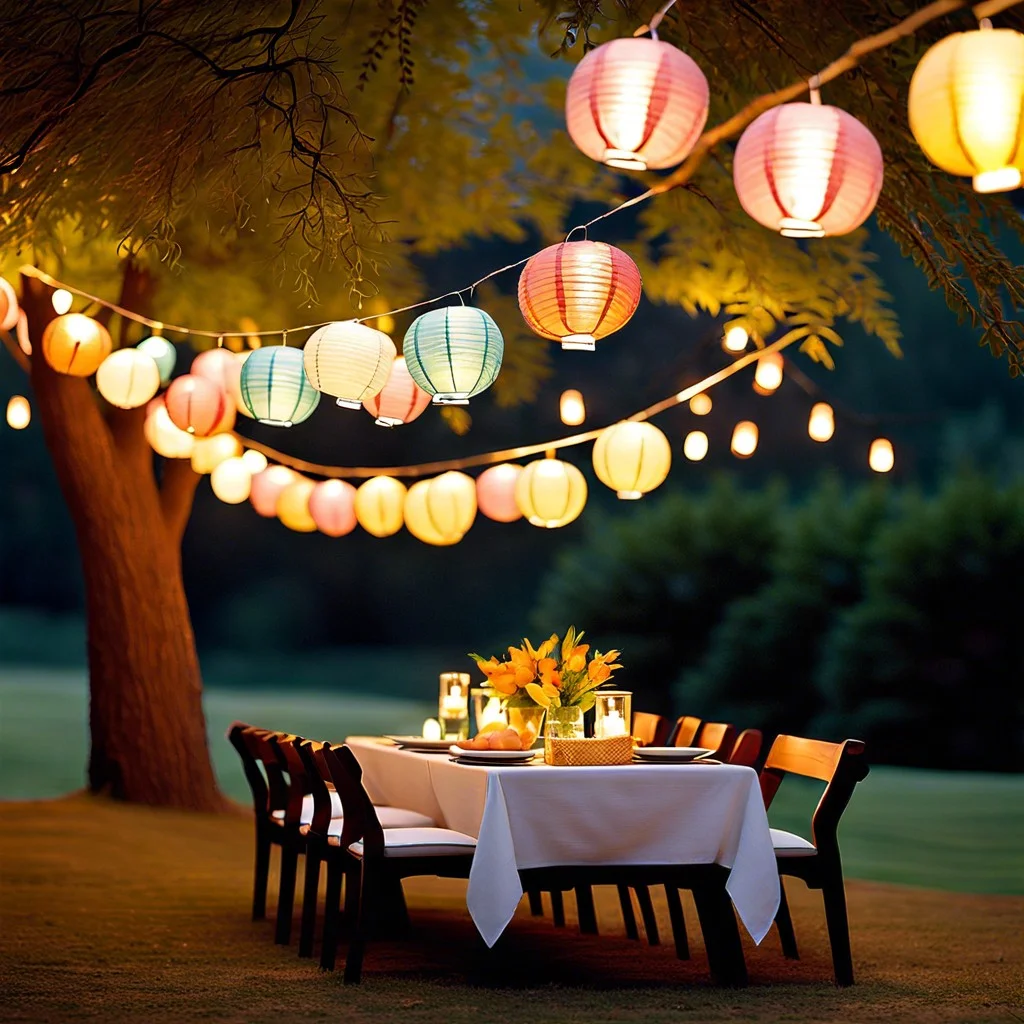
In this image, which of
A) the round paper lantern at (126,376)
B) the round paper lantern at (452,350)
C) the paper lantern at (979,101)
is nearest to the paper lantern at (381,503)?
the round paper lantern at (126,376)

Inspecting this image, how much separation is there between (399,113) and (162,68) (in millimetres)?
3735

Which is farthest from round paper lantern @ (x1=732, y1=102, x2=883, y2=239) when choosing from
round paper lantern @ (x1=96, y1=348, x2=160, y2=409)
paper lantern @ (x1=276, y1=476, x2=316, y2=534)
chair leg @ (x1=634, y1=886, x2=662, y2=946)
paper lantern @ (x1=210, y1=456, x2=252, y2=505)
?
paper lantern @ (x1=210, y1=456, x2=252, y2=505)

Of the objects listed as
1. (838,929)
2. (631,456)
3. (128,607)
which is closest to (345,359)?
(631,456)

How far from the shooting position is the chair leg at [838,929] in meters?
4.00

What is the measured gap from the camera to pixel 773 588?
43.1 ft

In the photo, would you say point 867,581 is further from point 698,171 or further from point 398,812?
point 398,812

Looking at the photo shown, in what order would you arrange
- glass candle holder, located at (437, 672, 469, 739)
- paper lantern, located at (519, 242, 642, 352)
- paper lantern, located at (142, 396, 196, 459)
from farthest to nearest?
paper lantern, located at (142, 396, 196, 459) → glass candle holder, located at (437, 672, 469, 739) → paper lantern, located at (519, 242, 642, 352)

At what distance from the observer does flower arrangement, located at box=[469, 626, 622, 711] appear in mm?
4359

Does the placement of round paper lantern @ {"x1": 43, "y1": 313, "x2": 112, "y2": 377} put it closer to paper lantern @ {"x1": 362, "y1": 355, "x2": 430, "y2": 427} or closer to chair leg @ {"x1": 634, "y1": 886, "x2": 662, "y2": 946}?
paper lantern @ {"x1": 362, "y1": 355, "x2": 430, "y2": 427}

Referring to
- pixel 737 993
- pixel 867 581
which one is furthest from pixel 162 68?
pixel 867 581

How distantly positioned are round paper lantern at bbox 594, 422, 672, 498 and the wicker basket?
1924 mm

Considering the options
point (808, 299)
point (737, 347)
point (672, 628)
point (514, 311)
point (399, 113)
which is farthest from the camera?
point (672, 628)

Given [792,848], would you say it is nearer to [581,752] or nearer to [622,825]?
[622,825]

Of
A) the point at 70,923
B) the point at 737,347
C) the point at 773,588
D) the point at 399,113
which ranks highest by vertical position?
the point at 399,113
